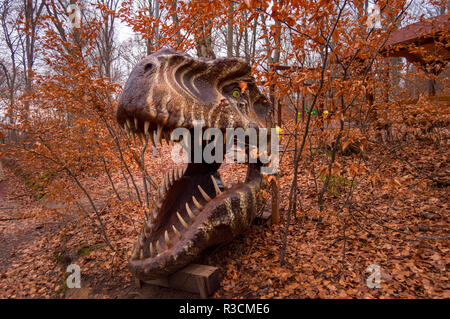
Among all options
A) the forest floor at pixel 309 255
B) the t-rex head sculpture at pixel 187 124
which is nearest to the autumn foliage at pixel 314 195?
the forest floor at pixel 309 255

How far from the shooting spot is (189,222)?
110 inches

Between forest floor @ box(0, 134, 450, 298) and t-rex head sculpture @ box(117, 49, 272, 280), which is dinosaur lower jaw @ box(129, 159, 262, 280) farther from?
forest floor @ box(0, 134, 450, 298)

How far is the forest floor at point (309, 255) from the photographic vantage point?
279cm

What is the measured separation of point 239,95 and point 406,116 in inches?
Result: 210

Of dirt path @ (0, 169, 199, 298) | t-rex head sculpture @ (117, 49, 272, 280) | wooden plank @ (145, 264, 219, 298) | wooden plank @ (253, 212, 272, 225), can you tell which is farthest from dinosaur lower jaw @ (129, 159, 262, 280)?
wooden plank @ (253, 212, 272, 225)

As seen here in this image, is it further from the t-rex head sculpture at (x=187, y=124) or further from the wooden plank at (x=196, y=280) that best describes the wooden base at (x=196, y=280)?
the t-rex head sculpture at (x=187, y=124)

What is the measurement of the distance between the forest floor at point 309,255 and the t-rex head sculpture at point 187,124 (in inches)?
20.4

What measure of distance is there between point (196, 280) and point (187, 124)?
1674mm

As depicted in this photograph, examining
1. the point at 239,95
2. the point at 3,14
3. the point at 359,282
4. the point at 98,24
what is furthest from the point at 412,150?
the point at 3,14

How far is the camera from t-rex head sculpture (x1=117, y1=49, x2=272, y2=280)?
2145 mm

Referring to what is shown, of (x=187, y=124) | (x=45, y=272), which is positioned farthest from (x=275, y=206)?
(x=45, y=272)

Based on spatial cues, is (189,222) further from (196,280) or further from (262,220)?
(262,220)

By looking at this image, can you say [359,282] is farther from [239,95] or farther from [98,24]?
[98,24]

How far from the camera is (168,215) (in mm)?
2963
